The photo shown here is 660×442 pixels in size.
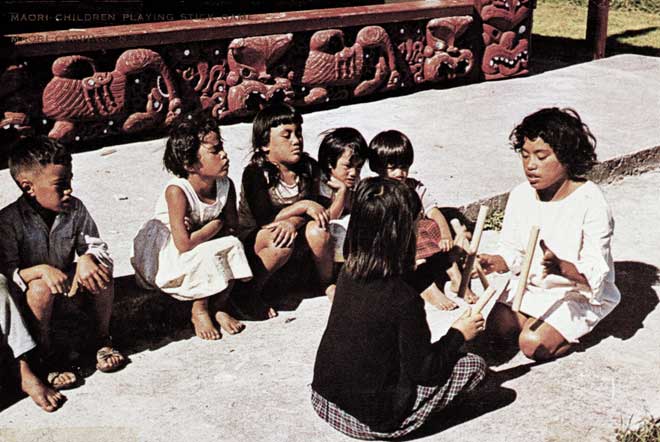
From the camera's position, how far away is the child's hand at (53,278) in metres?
3.52

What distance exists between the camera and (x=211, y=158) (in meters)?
4.02

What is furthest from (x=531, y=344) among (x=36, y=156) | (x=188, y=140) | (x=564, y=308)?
(x=36, y=156)

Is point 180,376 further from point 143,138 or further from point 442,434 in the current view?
point 143,138

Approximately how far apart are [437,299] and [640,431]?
130cm

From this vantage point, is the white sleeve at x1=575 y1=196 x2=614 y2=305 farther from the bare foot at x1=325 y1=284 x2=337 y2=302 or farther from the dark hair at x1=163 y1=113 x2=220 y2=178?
the dark hair at x1=163 y1=113 x2=220 y2=178

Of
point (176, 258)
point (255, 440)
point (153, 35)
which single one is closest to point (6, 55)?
point (153, 35)

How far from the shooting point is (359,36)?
7402 mm

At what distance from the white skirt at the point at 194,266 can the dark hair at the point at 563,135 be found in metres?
1.28

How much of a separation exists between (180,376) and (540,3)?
11.9 metres

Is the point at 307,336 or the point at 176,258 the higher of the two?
the point at 176,258

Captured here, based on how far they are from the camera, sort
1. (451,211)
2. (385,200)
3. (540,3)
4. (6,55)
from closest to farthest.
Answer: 1. (385,200)
2. (451,211)
3. (6,55)
4. (540,3)

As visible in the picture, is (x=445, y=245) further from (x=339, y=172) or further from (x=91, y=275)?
(x=91, y=275)

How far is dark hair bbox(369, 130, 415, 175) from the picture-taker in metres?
4.35

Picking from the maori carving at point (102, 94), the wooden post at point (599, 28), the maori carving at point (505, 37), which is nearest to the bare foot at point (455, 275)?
the maori carving at point (102, 94)
